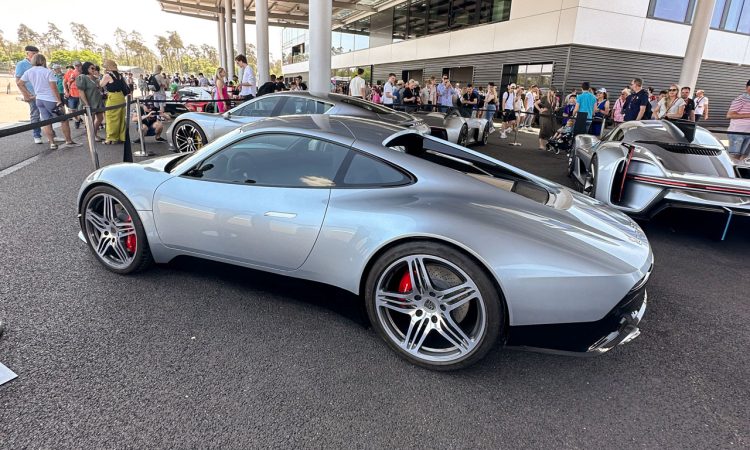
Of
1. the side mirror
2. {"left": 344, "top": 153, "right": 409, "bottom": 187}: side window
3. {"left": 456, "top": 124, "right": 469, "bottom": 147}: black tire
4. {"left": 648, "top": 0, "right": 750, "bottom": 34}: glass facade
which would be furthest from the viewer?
{"left": 648, "top": 0, "right": 750, "bottom": 34}: glass facade

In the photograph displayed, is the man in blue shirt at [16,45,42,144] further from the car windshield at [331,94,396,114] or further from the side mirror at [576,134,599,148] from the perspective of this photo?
the side mirror at [576,134,599,148]

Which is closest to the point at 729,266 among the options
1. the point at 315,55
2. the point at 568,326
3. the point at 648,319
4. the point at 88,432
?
the point at 648,319

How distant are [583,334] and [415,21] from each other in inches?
1078

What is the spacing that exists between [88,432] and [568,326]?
88.2 inches

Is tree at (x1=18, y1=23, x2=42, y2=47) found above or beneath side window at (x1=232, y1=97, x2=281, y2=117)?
above

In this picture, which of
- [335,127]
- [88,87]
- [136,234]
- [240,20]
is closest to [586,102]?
[335,127]

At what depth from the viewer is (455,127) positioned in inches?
345

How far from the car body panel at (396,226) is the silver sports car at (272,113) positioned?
4110 millimetres

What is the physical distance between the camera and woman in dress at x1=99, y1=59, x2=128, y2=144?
884 cm

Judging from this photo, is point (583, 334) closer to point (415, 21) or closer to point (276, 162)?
point (276, 162)

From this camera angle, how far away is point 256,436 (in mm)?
1864

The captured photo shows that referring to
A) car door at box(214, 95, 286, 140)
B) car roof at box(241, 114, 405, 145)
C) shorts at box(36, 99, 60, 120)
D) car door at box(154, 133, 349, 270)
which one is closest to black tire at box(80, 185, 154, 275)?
car door at box(154, 133, 349, 270)

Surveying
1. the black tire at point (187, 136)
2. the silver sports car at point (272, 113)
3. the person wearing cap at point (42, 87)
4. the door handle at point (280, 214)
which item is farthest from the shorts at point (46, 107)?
the door handle at point (280, 214)

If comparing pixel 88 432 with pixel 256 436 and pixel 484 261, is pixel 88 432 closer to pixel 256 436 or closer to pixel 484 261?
pixel 256 436
